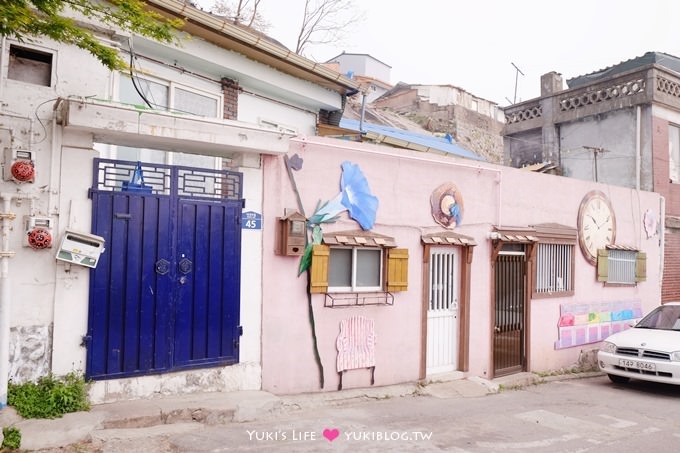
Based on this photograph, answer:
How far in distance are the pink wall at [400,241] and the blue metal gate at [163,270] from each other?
54cm

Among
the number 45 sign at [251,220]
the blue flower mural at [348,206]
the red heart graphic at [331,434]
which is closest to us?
the red heart graphic at [331,434]

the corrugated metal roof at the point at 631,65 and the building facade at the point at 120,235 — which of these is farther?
the corrugated metal roof at the point at 631,65

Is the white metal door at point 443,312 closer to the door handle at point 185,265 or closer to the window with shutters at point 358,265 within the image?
the window with shutters at point 358,265

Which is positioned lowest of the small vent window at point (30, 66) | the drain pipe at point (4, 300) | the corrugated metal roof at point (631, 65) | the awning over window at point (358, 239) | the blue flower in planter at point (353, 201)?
the drain pipe at point (4, 300)

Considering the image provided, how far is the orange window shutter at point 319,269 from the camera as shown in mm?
6867

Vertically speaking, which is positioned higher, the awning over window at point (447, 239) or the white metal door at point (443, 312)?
the awning over window at point (447, 239)

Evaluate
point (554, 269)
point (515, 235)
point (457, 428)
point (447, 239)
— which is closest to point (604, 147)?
point (554, 269)

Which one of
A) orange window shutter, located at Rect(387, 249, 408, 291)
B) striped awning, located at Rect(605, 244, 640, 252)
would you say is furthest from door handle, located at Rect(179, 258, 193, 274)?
striped awning, located at Rect(605, 244, 640, 252)

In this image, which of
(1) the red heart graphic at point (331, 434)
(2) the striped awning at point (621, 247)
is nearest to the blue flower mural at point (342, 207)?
(1) the red heart graphic at point (331, 434)

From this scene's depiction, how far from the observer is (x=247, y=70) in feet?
28.0

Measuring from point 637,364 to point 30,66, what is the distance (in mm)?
9657

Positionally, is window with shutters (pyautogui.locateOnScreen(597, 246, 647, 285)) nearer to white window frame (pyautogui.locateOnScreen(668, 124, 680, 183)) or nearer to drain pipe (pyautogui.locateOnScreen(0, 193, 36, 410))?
white window frame (pyautogui.locateOnScreen(668, 124, 680, 183))

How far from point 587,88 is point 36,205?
44.7 ft

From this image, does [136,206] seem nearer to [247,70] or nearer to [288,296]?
[288,296]
